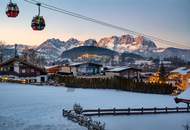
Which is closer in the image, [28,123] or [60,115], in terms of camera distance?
[28,123]

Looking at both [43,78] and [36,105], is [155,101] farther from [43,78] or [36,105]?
[43,78]

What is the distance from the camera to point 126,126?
115ft

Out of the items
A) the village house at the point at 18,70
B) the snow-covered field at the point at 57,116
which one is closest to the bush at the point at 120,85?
the village house at the point at 18,70

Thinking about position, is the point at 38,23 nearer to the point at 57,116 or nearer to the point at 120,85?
the point at 57,116

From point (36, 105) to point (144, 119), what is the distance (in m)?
14.7

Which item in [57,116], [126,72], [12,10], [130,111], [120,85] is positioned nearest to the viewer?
[12,10]

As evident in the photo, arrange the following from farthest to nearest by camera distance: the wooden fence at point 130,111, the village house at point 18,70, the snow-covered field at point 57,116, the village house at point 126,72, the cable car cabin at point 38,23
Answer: the village house at point 126,72 → the village house at point 18,70 → the wooden fence at point 130,111 → the snow-covered field at point 57,116 → the cable car cabin at point 38,23

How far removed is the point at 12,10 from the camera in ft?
72.4

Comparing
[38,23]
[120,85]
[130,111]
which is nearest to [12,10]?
[38,23]

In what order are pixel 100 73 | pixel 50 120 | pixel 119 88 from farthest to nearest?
pixel 100 73 < pixel 119 88 < pixel 50 120

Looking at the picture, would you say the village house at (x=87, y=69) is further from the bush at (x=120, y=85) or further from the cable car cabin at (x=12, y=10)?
the cable car cabin at (x=12, y=10)

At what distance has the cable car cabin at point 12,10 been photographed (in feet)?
72.4

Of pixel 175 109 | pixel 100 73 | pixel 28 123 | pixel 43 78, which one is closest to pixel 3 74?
pixel 43 78

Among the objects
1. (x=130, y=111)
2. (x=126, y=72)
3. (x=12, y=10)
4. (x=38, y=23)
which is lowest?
(x=130, y=111)
